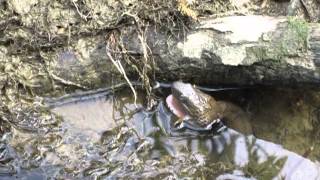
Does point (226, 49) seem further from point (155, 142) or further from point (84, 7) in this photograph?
point (84, 7)

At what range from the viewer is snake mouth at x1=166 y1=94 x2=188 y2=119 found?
14.3 ft

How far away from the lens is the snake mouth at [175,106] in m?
4.34

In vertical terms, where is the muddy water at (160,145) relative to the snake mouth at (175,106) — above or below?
below

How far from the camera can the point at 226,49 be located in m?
3.97

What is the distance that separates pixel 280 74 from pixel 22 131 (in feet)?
6.89

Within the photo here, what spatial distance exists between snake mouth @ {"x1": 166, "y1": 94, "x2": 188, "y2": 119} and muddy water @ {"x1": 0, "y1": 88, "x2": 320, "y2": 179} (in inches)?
2.2

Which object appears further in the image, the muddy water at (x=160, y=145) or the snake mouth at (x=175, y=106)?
the snake mouth at (x=175, y=106)

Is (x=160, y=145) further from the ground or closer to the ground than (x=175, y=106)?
closer to the ground

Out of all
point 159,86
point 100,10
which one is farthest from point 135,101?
point 100,10

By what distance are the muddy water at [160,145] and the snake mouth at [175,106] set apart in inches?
2.2

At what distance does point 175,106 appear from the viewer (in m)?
4.36

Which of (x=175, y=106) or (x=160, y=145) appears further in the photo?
(x=175, y=106)

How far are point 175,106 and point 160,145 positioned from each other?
0.43 m

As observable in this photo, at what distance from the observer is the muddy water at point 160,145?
3871 mm
